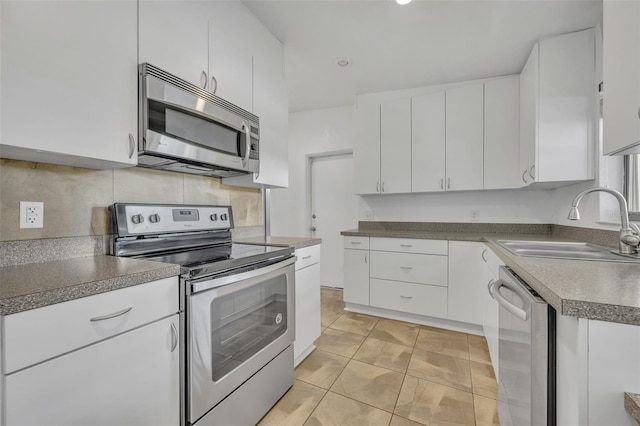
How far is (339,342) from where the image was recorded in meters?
2.45

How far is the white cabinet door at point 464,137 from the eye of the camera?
2840mm

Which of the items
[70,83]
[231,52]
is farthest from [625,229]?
[70,83]

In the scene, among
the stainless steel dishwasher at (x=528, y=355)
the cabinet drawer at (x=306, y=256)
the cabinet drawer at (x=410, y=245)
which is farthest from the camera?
the cabinet drawer at (x=410, y=245)

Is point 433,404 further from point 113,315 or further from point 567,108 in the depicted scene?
point 567,108

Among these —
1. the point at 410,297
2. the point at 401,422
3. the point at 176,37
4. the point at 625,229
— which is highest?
the point at 176,37

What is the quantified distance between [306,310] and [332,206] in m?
2.10

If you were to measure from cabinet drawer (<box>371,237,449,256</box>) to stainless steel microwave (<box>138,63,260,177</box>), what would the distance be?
1.57 m

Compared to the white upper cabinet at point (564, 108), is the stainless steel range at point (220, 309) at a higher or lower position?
lower

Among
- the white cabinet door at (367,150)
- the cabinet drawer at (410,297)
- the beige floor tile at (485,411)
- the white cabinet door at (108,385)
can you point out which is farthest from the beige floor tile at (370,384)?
the white cabinet door at (367,150)

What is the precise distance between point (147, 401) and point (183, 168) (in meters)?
1.16

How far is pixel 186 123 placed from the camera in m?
1.48

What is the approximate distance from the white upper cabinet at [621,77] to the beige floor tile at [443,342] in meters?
1.81

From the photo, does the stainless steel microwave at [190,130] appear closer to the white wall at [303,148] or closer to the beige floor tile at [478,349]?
the white wall at [303,148]

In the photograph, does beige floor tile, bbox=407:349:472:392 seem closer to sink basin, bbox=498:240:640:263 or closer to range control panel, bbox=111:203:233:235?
sink basin, bbox=498:240:640:263
